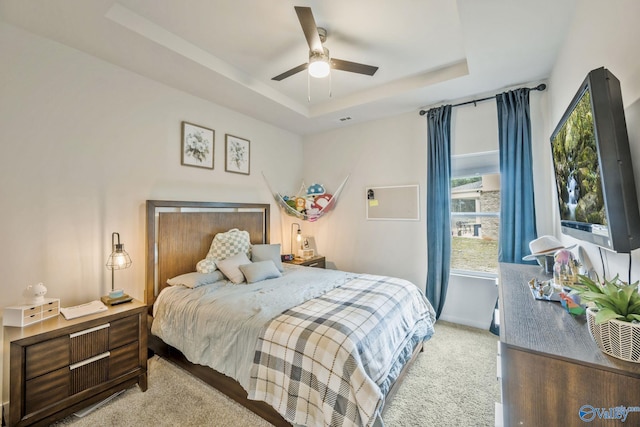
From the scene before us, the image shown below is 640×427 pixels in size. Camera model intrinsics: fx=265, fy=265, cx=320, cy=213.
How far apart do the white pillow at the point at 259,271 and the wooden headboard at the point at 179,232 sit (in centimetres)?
67

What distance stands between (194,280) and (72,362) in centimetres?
98

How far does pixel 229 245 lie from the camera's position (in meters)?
3.13

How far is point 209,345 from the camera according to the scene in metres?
2.00

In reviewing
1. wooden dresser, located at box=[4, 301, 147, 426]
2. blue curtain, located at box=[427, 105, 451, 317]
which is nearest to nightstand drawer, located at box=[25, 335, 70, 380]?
wooden dresser, located at box=[4, 301, 147, 426]

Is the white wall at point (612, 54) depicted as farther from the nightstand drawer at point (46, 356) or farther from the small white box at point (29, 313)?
the small white box at point (29, 313)

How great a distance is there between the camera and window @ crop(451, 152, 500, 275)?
3.22 meters

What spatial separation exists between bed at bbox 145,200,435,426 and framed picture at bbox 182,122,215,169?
536 mm

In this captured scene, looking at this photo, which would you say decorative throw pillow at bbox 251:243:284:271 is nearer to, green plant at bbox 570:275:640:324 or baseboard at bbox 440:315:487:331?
baseboard at bbox 440:315:487:331

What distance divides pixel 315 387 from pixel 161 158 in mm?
2664

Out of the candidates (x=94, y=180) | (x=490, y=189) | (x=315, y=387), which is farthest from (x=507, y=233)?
(x=94, y=180)

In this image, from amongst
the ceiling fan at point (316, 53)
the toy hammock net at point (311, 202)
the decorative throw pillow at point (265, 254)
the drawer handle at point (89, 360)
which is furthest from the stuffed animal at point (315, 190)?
the drawer handle at point (89, 360)

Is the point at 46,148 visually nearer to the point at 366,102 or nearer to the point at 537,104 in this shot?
the point at 366,102

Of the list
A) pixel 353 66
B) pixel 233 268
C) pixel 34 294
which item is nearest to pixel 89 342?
pixel 34 294

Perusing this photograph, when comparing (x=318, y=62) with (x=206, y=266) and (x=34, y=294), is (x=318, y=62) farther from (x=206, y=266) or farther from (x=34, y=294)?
(x=34, y=294)
